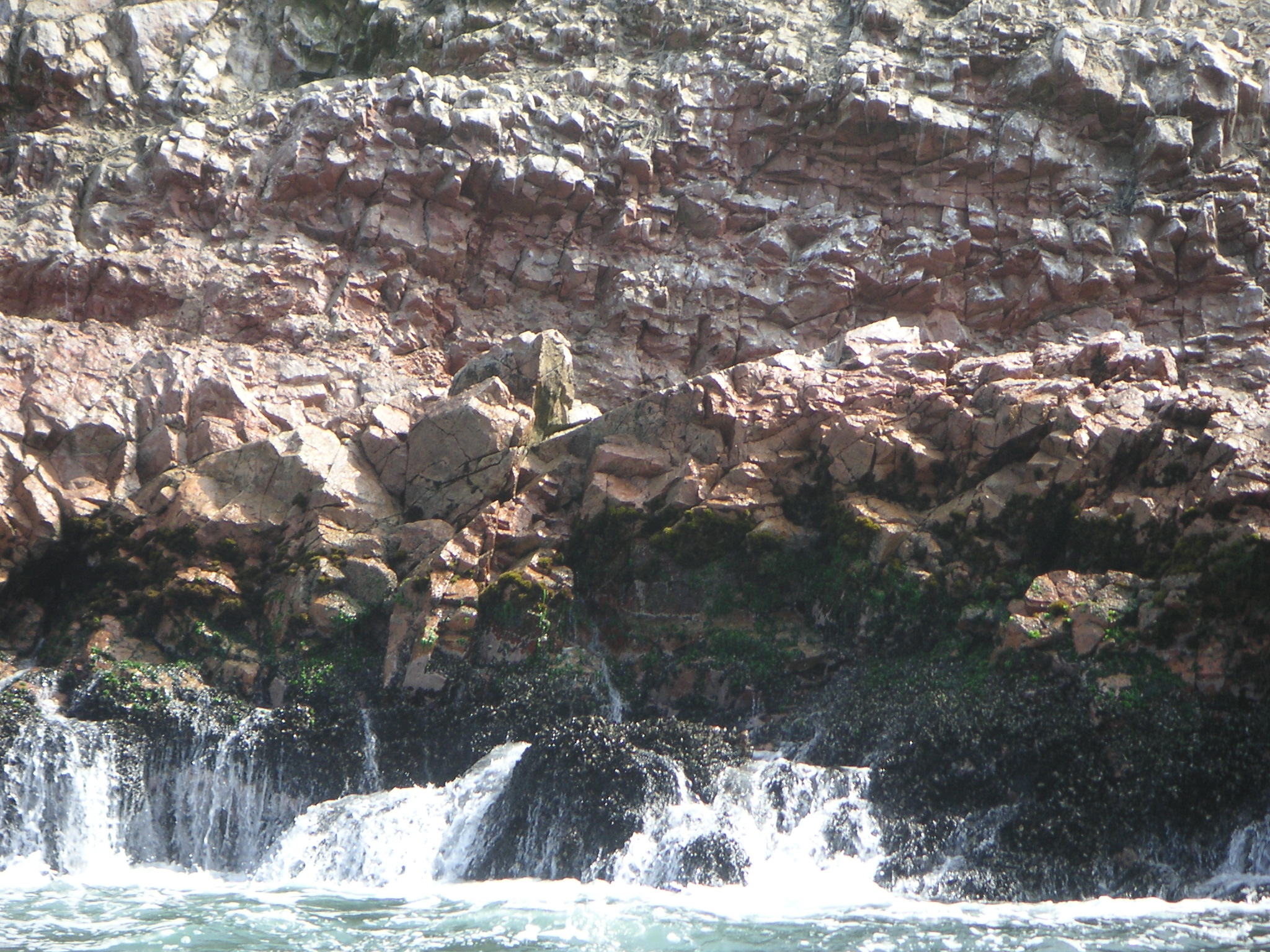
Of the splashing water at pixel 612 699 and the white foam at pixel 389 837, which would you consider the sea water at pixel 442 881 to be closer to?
the white foam at pixel 389 837

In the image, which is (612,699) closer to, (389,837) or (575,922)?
(389,837)

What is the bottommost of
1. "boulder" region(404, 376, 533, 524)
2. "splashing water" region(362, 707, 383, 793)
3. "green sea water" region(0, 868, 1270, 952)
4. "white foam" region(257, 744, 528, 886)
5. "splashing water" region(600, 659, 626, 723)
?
"green sea water" region(0, 868, 1270, 952)

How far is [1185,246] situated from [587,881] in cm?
1944

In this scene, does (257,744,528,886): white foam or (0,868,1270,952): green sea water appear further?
(257,744,528,886): white foam

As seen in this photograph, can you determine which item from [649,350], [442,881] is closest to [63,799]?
[442,881]

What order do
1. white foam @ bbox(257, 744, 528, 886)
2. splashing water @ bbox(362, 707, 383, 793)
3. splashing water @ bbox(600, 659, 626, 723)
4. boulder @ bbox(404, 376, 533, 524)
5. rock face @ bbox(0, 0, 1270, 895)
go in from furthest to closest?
boulder @ bbox(404, 376, 533, 524)
splashing water @ bbox(600, 659, 626, 723)
rock face @ bbox(0, 0, 1270, 895)
splashing water @ bbox(362, 707, 383, 793)
white foam @ bbox(257, 744, 528, 886)

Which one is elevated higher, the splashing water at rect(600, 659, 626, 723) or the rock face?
the rock face

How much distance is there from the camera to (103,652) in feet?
55.3

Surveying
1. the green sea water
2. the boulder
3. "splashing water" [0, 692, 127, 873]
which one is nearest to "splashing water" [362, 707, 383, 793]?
the green sea water

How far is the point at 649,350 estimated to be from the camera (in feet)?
84.3

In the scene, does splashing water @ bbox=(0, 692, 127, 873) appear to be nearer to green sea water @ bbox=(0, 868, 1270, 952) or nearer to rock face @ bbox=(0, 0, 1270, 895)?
green sea water @ bbox=(0, 868, 1270, 952)

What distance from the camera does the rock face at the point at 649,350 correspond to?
16.0 meters

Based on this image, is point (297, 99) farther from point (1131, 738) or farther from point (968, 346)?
point (1131, 738)

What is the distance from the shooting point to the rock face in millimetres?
15969
